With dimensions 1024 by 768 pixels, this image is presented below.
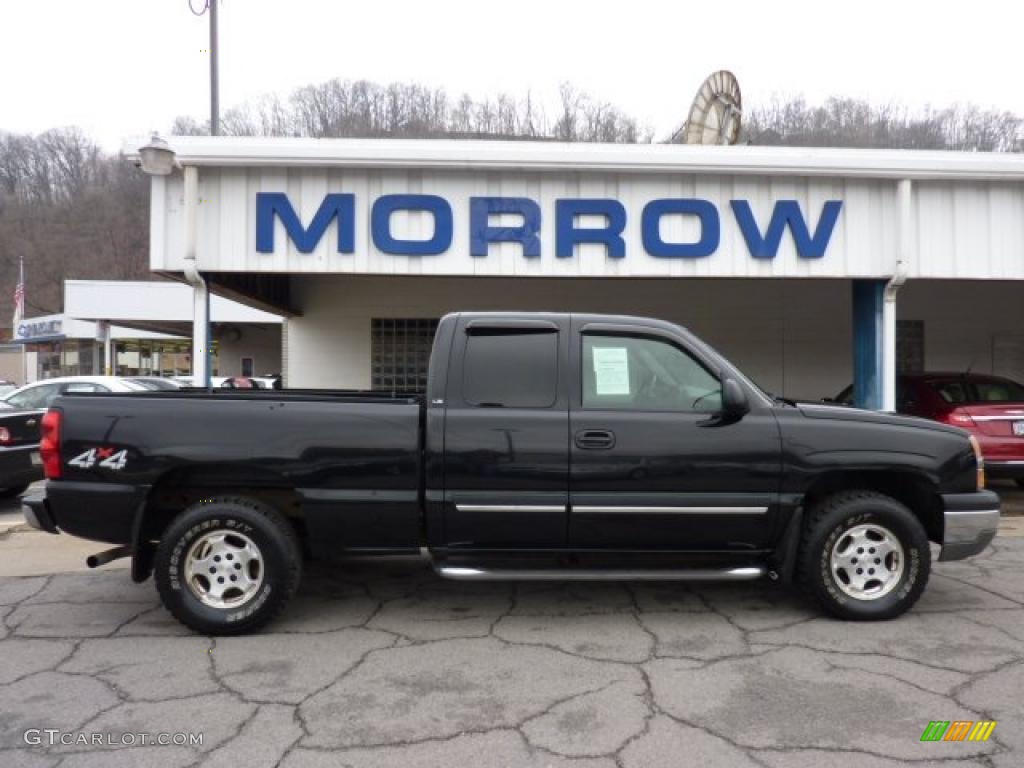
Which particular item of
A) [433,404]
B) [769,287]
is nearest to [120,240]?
[769,287]

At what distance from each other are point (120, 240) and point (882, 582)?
7999 centimetres

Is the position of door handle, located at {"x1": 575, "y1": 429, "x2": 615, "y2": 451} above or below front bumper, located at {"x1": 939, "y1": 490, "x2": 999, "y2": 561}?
above

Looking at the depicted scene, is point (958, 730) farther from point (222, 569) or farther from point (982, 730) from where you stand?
point (222, 569)

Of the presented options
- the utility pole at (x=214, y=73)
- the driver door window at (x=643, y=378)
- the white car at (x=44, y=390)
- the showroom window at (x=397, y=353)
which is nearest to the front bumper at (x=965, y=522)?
the driver door window at (x=643, y=378)

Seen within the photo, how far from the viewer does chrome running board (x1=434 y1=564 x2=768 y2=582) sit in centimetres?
425

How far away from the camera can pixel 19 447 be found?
8117mm

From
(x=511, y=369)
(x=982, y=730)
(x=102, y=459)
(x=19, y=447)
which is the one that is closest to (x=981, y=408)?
(x=982, y=730)

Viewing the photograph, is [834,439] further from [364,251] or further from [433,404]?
[364,251]

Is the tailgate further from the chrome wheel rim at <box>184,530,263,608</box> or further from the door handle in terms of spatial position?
the chrome wheel rim at <box>184,530,263,608</box>

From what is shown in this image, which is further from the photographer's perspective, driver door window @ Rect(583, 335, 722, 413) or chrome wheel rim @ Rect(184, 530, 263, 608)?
driver door window @ Rect(583, 335, 722, 413)

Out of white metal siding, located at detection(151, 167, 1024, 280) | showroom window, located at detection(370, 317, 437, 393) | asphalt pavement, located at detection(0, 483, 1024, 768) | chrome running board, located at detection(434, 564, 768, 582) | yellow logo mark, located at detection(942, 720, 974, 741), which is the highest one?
white metal siding, located at detection(151, 167, 1024, 280)

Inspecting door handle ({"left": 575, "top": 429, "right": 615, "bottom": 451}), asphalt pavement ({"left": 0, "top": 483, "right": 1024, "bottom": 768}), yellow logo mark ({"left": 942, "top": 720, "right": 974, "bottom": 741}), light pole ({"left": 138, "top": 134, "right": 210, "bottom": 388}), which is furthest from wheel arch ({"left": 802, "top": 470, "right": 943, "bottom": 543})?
light pole ({"left": 138, "top": 134, "right": 210, "bottom": 388})

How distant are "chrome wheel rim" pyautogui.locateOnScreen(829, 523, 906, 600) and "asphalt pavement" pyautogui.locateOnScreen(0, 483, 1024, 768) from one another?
0.23m

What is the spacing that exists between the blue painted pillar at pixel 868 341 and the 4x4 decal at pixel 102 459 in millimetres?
7767
